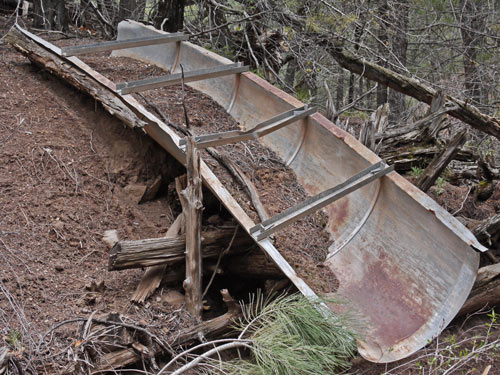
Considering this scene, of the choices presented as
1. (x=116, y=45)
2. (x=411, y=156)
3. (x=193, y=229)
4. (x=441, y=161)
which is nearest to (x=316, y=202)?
(x=193, y=229)

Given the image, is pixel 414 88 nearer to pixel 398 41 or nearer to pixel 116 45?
pixel 116 45

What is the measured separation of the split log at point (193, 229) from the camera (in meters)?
3.56

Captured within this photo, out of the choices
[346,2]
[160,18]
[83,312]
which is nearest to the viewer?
[83,312]

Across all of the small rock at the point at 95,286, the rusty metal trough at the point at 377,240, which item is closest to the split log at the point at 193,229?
the rusty metal trough at the point at 377,240

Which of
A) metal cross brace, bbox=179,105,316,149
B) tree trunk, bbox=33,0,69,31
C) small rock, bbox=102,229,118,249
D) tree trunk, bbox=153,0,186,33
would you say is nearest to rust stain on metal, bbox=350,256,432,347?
metal cross brace, bbox=179,105,316,149

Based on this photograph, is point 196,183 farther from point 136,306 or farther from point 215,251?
point 136,306

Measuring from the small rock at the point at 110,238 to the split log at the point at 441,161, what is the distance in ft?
8.05

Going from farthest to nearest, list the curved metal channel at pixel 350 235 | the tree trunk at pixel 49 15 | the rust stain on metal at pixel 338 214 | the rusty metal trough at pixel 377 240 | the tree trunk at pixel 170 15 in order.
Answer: the tree trunk at pixel 170 15, the tree trunk at pixel 49 15, the rust stain on metal at pixel 338 214, the curved metal channel at pixel 350 235, the rusty metal trough at pixel 377 240

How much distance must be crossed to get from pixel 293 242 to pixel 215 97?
234 cm

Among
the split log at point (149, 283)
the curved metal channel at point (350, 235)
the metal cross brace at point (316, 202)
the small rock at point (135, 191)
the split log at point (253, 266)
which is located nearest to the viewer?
the metal cross brace at point (316, 202)

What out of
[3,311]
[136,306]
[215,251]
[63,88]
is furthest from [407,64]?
[3,311]

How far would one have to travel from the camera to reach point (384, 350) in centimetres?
327

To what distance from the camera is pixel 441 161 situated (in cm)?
461

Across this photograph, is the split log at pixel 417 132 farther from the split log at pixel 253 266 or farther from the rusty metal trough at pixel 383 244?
the split log at pixel 253 266
